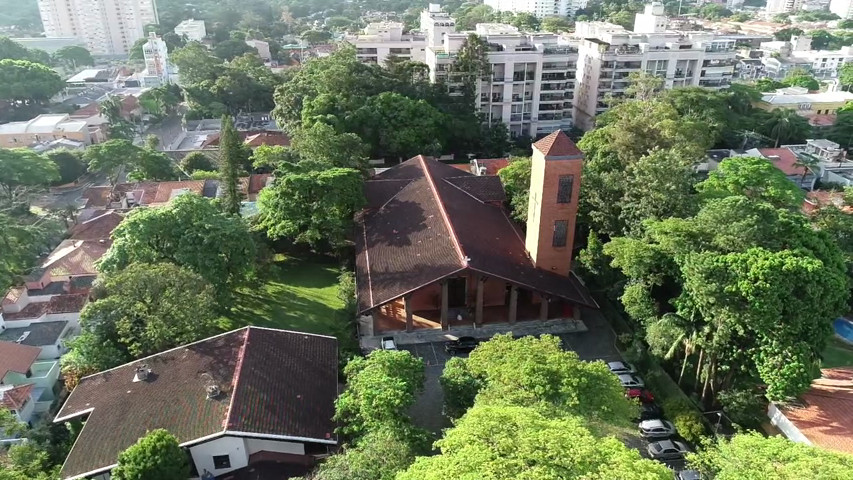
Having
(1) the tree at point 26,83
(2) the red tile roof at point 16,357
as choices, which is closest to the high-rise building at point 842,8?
(1) the tree at point 26,83

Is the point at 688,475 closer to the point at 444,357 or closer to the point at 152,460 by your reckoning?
the point at 444,357

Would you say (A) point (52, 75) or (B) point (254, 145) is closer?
(B) point (254, 145)

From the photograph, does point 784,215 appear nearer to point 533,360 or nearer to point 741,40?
point 533,360

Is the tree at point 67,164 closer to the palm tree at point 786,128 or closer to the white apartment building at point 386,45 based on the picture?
the white apartment building at point 386,45

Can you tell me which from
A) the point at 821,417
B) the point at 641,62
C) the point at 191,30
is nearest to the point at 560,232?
the point at 821,417

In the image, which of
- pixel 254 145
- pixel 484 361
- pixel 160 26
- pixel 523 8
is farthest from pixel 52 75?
pixel 523 8
